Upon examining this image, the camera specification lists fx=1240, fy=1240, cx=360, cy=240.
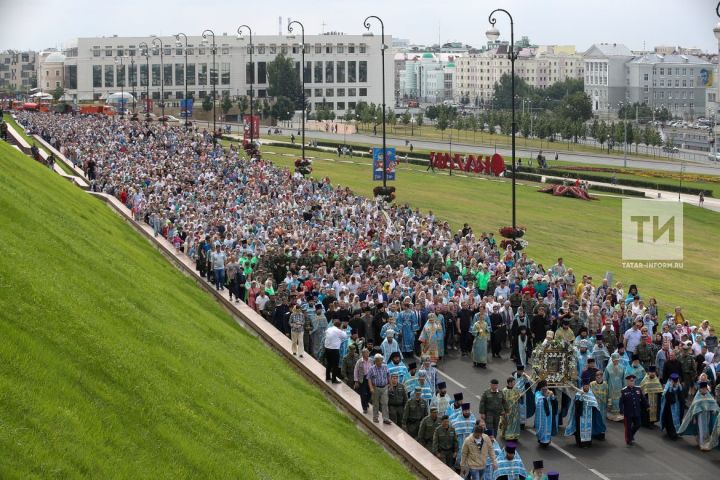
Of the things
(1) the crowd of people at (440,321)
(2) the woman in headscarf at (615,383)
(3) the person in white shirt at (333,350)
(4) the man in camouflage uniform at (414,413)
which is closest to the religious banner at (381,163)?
(1) the crowd of people at (440,321)

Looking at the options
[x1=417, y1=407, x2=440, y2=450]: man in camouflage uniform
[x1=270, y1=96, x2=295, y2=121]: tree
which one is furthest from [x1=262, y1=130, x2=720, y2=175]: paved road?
[x1=417, y1=407, x2=440, y2=450]: man in camouflage uniform

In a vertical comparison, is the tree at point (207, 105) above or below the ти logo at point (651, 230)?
above

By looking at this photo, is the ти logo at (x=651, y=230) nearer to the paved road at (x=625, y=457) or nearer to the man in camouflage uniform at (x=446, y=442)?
the paved road at (x=625, y=457)

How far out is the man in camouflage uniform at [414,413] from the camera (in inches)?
723

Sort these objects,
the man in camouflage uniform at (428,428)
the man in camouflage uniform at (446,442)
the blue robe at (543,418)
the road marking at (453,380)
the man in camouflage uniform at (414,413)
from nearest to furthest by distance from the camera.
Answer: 1. the man in camouflage uniform at (446,442)
2. the man in camouflage uniform at (428,428)
3. the man in camouflage uniform at (414,413)
4. the blue robe at (543,418)
5. the road marking at (453,380)

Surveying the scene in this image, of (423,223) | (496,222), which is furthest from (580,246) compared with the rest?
(423,223)

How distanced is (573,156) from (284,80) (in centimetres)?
5834

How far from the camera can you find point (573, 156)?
345 feet

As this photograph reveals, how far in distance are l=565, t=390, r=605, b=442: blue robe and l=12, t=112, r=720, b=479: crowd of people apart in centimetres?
2

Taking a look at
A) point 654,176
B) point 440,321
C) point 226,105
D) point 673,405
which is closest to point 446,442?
point 673,405

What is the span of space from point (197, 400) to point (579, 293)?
14.5m

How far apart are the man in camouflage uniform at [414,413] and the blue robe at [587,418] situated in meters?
2.75

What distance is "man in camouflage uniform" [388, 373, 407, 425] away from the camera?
62.2 feet

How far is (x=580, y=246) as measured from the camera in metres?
47.1
